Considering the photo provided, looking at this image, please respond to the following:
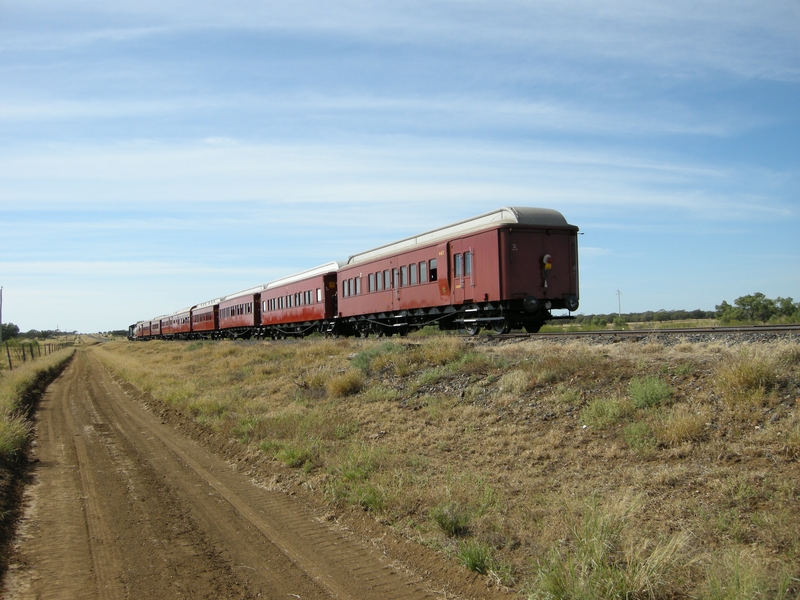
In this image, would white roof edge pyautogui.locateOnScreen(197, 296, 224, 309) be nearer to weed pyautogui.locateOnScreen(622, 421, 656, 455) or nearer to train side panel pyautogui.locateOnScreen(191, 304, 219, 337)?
train side panel pyautogui.locateOnScreen(191, 304, 219, 337)

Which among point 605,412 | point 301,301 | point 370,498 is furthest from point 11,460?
point 301,301

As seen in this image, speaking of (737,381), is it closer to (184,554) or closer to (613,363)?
(613,363)

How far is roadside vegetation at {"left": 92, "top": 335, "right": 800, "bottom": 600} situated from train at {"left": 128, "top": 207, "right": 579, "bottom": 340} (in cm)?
523

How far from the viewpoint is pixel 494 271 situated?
1753 centimetres

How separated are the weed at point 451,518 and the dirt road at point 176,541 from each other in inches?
26.1

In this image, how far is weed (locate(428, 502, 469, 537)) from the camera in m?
6.10

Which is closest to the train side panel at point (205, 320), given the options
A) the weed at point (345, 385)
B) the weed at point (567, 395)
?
the weed at point (345, 385)

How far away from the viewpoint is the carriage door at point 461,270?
18688mm

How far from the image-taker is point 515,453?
7.82 meters

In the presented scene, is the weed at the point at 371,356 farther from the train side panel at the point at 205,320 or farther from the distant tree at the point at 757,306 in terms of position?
the train side panel at the point at 205,320

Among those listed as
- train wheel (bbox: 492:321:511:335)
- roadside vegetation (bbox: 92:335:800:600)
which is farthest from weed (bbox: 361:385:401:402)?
train wheel (bbox: 492:321:511:335)

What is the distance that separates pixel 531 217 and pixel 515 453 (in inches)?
446

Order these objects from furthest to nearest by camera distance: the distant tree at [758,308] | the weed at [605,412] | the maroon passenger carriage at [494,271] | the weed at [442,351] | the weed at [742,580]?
the distant tree at [758,308], the maroon passenger carriage at [494,271], the weed at [442,351], the weed at [605,412], the weed at [742,580]

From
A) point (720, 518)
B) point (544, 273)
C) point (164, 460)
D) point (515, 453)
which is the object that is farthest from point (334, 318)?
point (720, 518)
